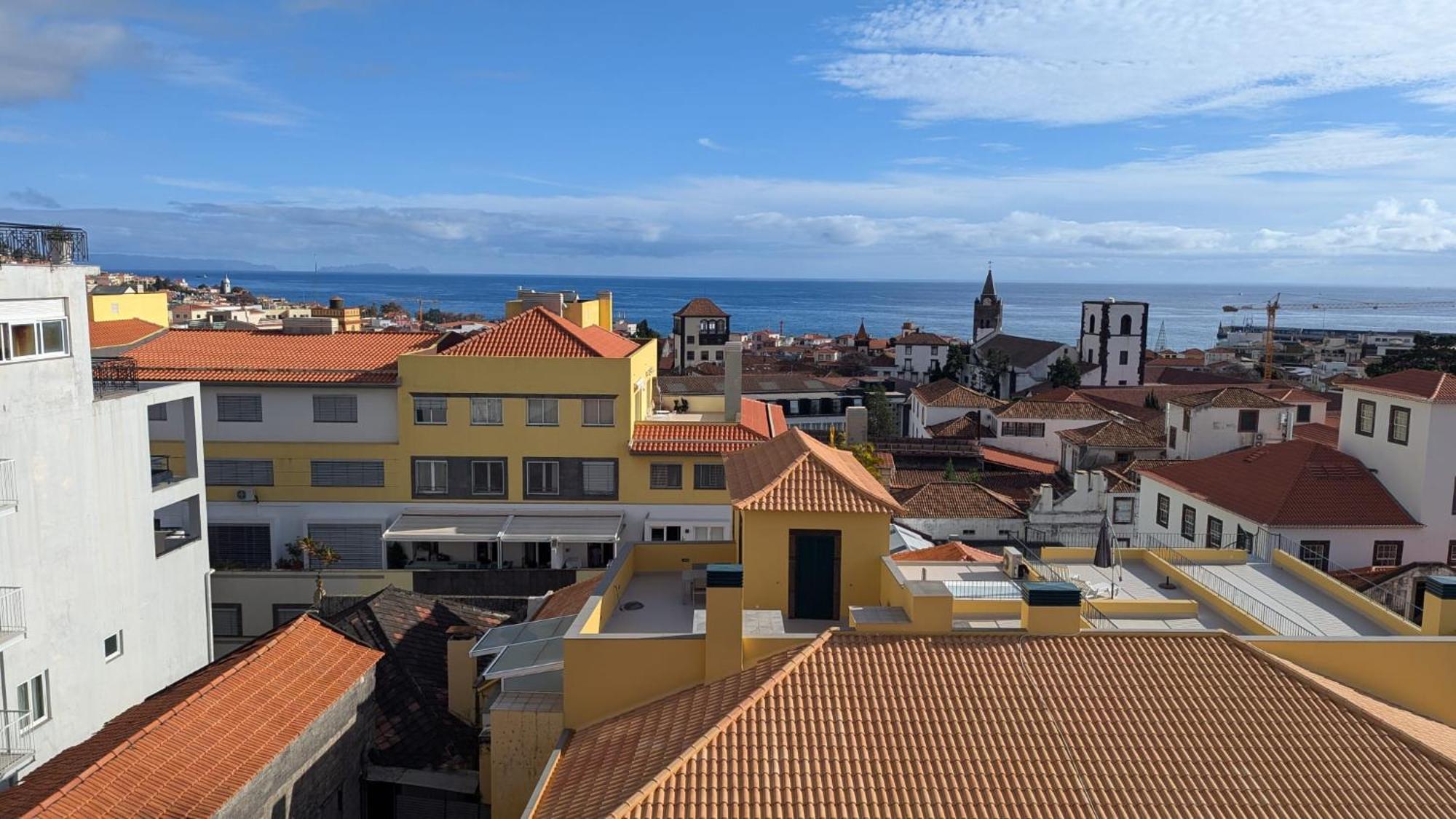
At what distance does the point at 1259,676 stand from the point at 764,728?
6.13 m

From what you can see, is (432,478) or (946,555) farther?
(432,478)

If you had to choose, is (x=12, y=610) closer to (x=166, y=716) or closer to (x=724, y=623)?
(x=166, y=716)

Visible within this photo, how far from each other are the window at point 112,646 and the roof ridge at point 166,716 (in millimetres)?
5150

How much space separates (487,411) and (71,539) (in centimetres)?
1375

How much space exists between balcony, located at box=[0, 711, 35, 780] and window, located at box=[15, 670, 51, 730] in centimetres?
4

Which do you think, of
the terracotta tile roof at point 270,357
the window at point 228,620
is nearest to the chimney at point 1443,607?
the terracotta tile roof at point 270,357

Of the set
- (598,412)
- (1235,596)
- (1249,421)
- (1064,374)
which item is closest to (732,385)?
(598,412)

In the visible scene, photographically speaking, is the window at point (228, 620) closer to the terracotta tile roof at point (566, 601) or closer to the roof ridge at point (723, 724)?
the terracotta tile roof at point (566, 601)

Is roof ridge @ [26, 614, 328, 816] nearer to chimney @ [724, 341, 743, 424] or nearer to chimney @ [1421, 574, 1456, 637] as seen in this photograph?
chimney @ [1421, 574, 1456, 637]

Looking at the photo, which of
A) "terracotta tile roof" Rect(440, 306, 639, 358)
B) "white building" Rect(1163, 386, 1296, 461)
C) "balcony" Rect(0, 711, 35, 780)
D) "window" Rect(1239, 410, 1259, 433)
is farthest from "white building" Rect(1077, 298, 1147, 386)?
"balcony" Rect(0, 711, 35, 780)

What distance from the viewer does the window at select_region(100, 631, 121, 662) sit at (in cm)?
1939

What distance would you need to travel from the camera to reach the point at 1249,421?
43969 mm

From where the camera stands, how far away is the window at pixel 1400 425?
88.9ft

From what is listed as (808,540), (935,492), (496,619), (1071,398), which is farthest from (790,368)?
(808,540)
